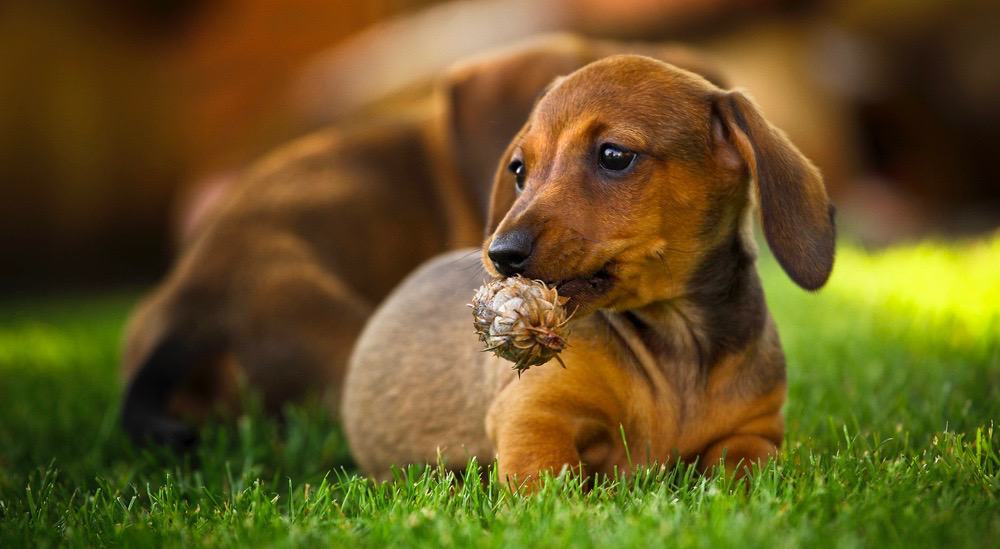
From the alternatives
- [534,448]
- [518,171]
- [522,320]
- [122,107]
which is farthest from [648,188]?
[122,107]

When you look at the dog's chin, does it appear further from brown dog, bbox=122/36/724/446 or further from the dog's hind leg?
the dog's hind leg

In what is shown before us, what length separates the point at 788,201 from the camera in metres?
2.47

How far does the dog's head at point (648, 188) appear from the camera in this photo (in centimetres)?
241

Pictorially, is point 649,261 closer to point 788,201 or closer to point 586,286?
point 586,286

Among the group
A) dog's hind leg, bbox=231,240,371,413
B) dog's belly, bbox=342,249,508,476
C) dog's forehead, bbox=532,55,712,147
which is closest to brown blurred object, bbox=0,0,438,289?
dog's hind leg, bbox=231,240,371,413

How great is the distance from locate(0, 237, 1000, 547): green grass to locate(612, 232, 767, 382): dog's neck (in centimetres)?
28

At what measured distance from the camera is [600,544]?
6.14 feet

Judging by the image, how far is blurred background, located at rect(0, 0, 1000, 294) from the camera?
314 inches

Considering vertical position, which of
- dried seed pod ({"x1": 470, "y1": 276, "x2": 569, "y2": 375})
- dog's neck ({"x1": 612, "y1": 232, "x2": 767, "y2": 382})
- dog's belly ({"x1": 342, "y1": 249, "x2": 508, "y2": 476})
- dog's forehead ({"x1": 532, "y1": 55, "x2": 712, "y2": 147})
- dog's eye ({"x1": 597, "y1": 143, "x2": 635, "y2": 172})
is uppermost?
dog's forehead ({"x1": 532, "y1": 55, "x2": 712, "y2": 147})

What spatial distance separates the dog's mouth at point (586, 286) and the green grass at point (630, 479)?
408 mm

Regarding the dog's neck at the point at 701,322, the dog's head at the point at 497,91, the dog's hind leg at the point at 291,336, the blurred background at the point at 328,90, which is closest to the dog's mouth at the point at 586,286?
the dog's neck at the point at 701,322

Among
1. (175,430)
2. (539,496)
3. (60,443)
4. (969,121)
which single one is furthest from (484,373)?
(969,121)

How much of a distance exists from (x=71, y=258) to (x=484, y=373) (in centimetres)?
787

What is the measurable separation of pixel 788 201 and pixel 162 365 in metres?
2.14
